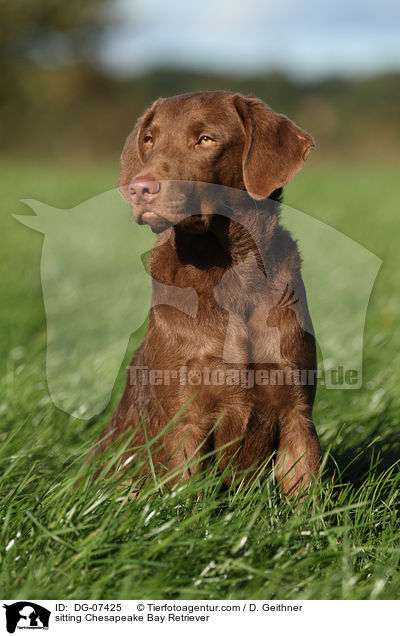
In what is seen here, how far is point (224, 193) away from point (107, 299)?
14.4ft

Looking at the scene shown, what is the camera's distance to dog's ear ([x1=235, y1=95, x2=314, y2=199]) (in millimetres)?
2816

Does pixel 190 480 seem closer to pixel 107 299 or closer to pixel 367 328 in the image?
pixel 367 328

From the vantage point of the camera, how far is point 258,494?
2.70 meters

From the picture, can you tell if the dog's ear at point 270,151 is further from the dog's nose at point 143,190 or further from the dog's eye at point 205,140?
the dog's nose at point 143,190

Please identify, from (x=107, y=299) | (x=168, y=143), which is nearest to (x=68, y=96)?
(x=107, y=299)

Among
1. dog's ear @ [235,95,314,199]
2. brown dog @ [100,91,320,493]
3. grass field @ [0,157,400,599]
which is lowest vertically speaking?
grass field @ [0,157,400,599]

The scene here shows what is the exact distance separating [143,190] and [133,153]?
0.57 m
